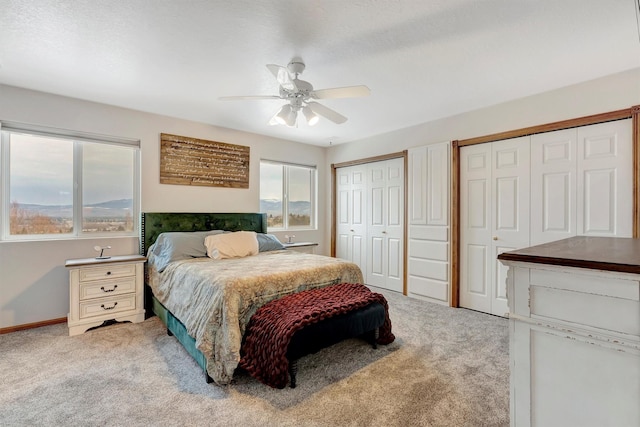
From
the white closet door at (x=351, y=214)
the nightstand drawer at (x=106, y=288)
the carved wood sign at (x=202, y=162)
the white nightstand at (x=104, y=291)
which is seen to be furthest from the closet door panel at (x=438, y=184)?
the nightstand drawer at (x=106, y=288)

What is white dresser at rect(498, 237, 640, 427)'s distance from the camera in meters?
0.81

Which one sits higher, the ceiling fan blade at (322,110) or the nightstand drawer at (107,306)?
the ceiling fan blade at (322,110)

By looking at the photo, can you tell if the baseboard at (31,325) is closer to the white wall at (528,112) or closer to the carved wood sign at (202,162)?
the carved wood sign at (202,162)

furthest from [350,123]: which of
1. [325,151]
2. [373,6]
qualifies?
[373,6]

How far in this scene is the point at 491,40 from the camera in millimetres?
2131

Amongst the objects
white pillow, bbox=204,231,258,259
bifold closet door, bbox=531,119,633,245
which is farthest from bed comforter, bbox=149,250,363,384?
bifold closet door, bbox=531,119,633,245

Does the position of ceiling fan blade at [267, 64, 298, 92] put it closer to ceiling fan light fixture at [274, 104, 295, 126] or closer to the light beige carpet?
ceiling fan light fixture at [274, 104, 295, 126]

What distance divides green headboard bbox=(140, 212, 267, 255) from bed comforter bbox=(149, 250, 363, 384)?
0.63 meters

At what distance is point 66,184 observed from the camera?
130 inches

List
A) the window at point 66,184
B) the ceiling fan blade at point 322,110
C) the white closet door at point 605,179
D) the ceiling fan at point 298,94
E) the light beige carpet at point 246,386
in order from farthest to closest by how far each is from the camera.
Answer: the window at point 66,184
the white closet door at point 605,179
the ceiling fan blade at point 322,110
the ceiling fan at point 298,94
the light beige carpet at point 246,386

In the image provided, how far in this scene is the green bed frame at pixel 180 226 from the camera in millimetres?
2648

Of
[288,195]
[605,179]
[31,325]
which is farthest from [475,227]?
[31,325]

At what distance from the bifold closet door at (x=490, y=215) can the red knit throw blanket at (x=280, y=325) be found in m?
1.89

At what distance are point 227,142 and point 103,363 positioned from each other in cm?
300
